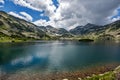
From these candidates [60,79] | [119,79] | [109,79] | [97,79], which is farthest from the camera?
[60,79]

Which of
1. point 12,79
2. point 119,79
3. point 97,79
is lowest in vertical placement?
point 12,79

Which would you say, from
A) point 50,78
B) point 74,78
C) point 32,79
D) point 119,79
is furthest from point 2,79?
point 119,79

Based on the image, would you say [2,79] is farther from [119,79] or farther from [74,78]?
[119,79]

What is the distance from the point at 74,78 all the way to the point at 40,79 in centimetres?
1083

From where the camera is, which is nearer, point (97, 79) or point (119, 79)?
point (119, 79)

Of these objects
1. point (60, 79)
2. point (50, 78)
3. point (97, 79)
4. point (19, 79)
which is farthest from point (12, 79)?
point (97, 79)

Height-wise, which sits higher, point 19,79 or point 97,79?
point 97,79

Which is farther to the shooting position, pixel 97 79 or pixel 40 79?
pixel 40 79

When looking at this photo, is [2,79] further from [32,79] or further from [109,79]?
[109,79]

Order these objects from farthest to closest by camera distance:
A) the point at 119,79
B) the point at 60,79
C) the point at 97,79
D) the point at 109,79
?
the point at 60,79 < the point at 97,79 < the point at 109,79 < the point at 119,79

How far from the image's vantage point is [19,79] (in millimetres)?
52156

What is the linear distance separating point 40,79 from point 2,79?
12103 mm

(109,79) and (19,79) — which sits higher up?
(109,79)

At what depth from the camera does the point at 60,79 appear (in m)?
51.5
